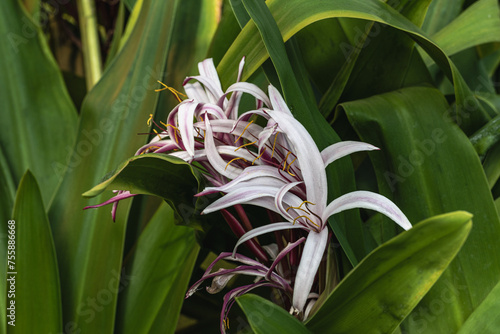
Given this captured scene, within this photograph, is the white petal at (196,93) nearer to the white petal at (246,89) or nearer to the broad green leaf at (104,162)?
the white petal at (246,89)

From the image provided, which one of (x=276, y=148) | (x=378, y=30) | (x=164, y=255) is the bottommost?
(x=164, y=255)

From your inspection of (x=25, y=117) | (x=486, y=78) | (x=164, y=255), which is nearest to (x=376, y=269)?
(x=164, y=255)

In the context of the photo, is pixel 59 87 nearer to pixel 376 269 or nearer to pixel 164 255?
pixel 164 255

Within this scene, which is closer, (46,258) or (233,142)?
(233,142)

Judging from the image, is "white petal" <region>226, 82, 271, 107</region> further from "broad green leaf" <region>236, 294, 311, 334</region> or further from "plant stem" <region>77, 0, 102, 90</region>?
"plant stem" <region>77, 0, 102, 90</region>

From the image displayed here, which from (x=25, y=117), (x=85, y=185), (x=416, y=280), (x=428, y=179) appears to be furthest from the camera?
(x=25, y=117)

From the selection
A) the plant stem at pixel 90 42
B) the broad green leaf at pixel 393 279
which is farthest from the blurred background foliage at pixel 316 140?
Answer: the plant stem at pixel 90 42

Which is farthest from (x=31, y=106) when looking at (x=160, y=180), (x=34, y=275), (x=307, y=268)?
(x=307, y=268)
